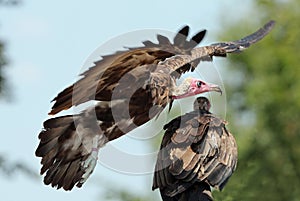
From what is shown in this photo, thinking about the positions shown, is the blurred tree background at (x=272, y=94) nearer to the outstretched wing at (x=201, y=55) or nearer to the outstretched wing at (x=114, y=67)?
the outstretched wing at (x=201, y=55)

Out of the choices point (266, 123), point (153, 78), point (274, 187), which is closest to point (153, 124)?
point (153, 78)

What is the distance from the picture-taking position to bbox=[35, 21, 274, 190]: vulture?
9703 mm

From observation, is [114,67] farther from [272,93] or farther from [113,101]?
[272,93]

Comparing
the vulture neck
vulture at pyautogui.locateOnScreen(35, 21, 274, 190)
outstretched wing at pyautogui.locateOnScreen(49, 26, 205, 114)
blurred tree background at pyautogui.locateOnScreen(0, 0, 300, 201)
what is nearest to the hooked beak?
vulture at pyautogui.locateOnScreen(35, 21, 274, 190)

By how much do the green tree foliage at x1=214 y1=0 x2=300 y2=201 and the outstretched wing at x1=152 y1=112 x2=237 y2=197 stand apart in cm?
1791

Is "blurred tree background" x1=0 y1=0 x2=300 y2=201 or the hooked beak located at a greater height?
the hooked beak

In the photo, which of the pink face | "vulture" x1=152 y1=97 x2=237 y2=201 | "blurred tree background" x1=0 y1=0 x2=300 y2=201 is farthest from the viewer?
"blurred tree background" x1=0 y1=0 x2=300 y2=201

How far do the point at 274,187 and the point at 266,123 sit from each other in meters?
3.29

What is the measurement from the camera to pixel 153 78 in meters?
9.80

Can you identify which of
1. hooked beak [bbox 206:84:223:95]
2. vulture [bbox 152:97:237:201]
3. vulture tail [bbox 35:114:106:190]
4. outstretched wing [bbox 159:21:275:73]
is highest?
outstretched wing [bbox 159:21:275:73]

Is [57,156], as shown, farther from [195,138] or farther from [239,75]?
[239,75]

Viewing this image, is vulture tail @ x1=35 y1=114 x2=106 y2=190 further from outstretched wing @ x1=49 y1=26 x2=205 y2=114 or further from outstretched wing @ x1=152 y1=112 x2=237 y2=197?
outstretched wing @ x1=152 y1=112 x2=237 y2=197

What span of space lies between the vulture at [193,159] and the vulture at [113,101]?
47 centimetres

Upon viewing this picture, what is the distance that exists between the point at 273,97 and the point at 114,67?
21706 mm
